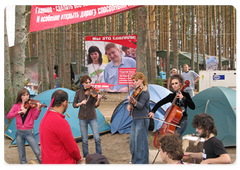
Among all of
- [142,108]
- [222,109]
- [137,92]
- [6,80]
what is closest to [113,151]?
[142,108]

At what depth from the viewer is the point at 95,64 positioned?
1528 cm

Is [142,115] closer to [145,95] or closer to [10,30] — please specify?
[145,95]

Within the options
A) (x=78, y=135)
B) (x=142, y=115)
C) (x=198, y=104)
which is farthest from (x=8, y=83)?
(x=198, y=104)

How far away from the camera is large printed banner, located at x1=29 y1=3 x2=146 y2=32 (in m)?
5.73

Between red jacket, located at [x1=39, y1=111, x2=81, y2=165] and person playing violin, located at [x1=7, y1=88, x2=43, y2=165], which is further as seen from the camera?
person playing violin, located at [x1=7, y1=88, x2=43, y2=165]

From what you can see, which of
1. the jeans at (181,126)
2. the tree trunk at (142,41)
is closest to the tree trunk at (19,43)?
the tree trunk at (142,41)

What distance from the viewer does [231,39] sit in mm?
26984

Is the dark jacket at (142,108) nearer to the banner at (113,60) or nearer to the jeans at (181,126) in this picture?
the jeans at (181,126)

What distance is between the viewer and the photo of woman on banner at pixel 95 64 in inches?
595

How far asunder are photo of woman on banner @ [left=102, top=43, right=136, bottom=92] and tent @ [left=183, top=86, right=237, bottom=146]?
818cm

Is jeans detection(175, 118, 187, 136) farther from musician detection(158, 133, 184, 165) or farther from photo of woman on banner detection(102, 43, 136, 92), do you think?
photo of woman on banner detection(102, 43, 136, 92)

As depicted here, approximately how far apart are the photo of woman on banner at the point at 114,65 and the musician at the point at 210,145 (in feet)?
37.6

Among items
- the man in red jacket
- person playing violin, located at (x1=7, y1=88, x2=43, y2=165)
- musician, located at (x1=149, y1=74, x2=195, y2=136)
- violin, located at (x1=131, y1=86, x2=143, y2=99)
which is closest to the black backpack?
the man in red jacket

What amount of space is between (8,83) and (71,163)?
5730 millimetres
